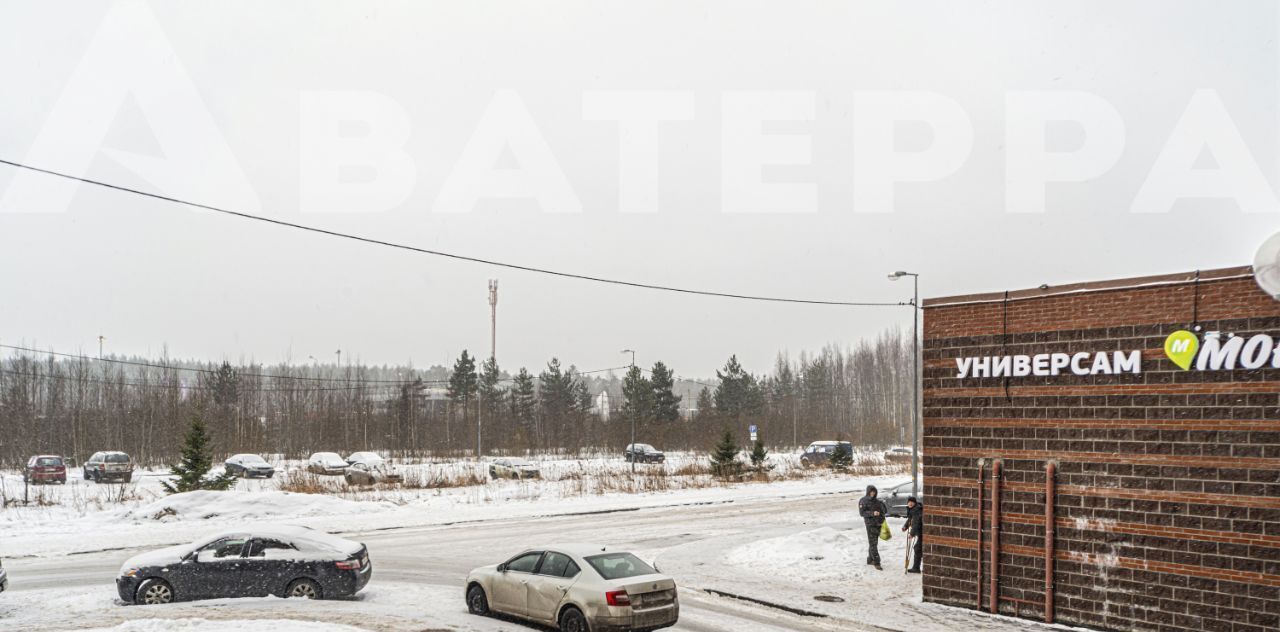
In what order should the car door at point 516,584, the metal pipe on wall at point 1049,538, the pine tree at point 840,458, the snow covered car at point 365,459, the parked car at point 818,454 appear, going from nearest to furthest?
the car door at point 516,584, the metal pipe on wall at point 1049,538, the snow covered car at point 365,459, the pine tree at point 840,458, the parked car at point 818,454

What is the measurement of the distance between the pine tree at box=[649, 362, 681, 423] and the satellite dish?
83761mm

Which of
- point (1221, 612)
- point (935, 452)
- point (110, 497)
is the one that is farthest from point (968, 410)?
point (110, 497)

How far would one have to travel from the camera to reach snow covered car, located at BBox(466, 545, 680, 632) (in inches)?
476

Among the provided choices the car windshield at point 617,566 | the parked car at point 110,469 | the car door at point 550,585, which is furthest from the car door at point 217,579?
the parked car at point 110,469

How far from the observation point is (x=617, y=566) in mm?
12727

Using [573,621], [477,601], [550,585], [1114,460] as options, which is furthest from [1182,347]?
[477,601]

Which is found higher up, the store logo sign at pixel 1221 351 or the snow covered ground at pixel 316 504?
the store logo sign at pixel 1221 351

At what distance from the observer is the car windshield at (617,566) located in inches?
492

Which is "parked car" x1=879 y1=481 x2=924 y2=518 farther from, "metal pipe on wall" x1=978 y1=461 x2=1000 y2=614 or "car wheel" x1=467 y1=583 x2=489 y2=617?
"car wheel" x1=467 y1=583 x2=489 y2=617

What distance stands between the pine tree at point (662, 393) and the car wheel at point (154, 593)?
77.9m

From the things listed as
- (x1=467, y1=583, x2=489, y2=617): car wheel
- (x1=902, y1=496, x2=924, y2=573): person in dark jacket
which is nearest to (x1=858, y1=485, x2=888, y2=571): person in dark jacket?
(x1=902, y1=496, x2=924, y2=573): person in dark jacket

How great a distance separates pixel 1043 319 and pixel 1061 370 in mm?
939

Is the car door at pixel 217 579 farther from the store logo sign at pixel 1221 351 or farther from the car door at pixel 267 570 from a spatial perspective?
the store logo sign at pixel 1221 351

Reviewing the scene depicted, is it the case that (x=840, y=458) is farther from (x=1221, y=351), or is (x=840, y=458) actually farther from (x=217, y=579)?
(x=217, y=579)
